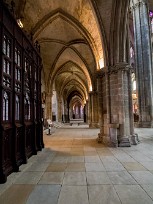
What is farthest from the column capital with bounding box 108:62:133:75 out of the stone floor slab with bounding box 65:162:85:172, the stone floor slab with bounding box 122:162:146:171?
the stone floor slab with bounding box 65:162:85:172

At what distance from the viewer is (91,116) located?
1798cm

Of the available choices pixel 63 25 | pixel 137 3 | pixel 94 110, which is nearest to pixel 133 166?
pixel 63 25

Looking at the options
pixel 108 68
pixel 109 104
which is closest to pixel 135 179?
pixel 109 104

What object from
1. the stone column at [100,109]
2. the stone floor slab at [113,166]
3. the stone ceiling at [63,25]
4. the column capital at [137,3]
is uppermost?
the column capital at [137,3]

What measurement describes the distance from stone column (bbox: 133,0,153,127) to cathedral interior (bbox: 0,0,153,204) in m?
0.13

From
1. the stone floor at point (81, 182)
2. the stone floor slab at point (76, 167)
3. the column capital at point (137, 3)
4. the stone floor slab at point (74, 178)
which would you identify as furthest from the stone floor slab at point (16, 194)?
the column capital at point (137, 3)

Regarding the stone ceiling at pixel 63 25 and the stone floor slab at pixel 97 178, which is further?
the stone ceiling at pixel 63 25

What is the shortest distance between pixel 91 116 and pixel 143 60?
768 cm

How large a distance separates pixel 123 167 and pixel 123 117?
11.8 feet

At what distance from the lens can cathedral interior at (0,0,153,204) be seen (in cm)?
324

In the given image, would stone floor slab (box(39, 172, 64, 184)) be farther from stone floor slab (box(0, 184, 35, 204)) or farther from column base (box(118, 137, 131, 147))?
column base (box(118, 137, 131, 147))

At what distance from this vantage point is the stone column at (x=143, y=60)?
58.4 ft

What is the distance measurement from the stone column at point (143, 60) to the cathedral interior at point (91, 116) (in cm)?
13

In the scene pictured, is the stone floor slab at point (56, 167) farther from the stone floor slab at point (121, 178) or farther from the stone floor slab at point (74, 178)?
the stone floor slab at point (121, 178)
